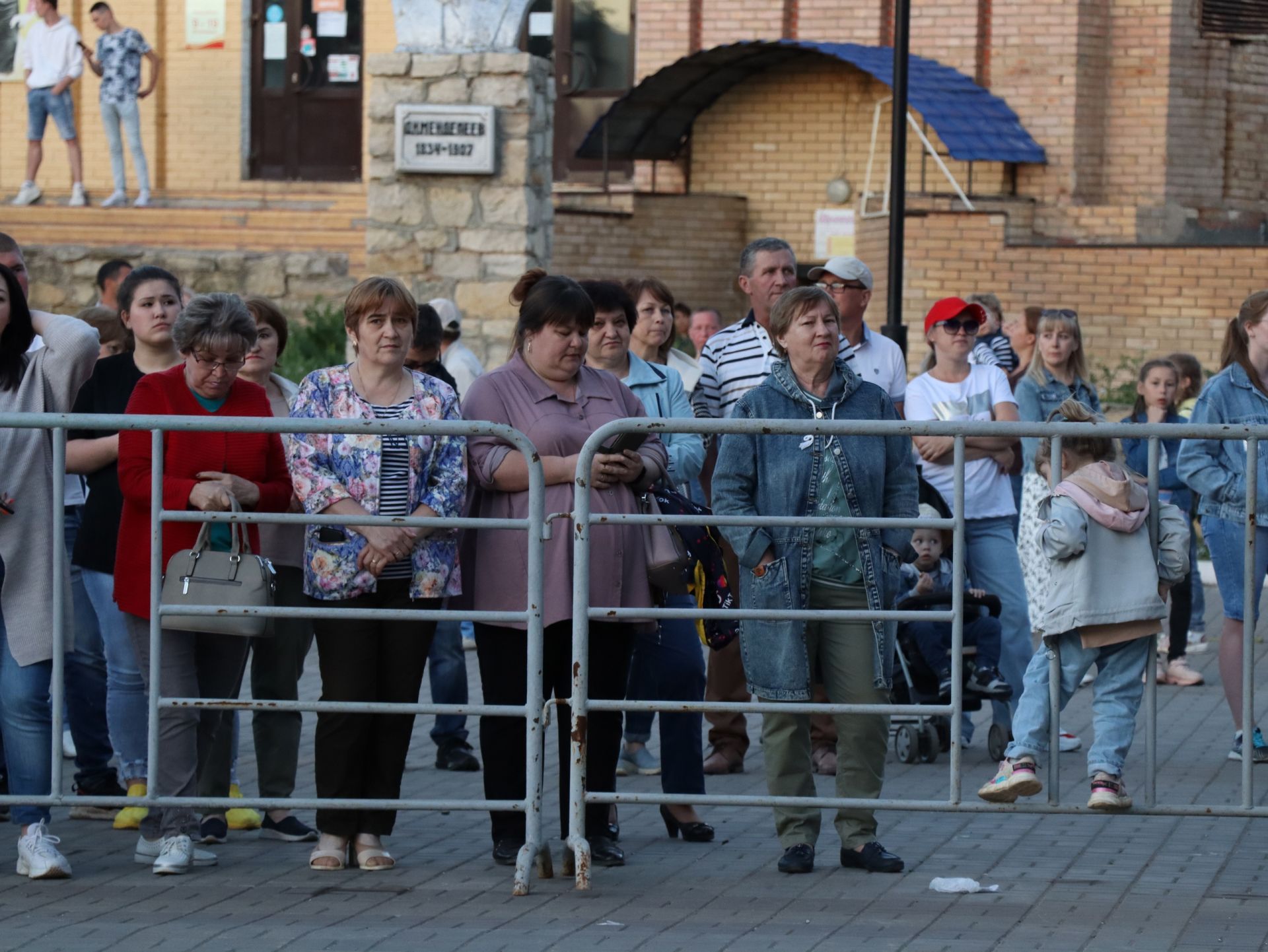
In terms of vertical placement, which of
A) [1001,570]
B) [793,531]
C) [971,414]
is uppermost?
[971,414]

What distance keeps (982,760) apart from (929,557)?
932mm

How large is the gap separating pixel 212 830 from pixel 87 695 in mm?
1025

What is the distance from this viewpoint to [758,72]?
2164 centimetres

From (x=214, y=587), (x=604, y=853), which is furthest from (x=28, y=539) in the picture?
(x=604, y=853)

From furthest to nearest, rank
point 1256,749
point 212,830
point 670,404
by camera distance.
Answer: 1. point 1256,749
2. point 670,404
3. point 212,830

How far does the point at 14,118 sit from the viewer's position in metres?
23.5

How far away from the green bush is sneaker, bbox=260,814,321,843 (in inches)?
344

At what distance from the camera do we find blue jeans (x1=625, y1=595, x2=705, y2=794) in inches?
270

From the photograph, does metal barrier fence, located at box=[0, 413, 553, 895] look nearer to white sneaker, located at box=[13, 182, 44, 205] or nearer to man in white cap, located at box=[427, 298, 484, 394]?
man in white cap, located at box=[427, 298, 484, 394]

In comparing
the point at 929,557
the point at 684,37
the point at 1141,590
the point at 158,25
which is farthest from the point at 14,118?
the point at 1141,590

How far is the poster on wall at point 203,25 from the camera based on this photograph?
76.0 feet

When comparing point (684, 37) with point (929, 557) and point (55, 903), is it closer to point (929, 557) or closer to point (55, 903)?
point (929, 557)

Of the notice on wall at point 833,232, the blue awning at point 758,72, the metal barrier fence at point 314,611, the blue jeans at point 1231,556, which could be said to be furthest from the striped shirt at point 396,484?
the notice on wall at point 833,232

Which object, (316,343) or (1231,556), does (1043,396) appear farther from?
(316,343)
